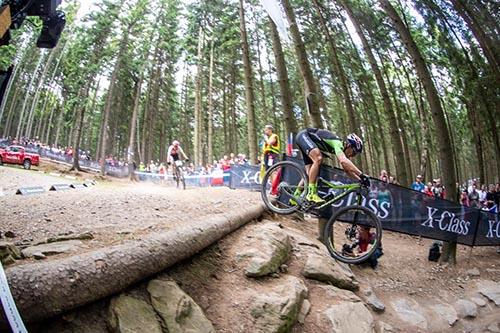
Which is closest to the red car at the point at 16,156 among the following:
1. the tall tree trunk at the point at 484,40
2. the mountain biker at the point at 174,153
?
the mountain biker at the point at 174,153

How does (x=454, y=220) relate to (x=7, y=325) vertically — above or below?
above

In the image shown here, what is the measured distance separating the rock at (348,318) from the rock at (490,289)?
13.6 feet

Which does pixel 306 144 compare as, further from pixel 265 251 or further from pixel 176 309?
pixel 176 309

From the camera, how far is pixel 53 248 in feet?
12.7

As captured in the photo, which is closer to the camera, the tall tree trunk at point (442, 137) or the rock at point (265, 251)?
the rock at point (265, 251)

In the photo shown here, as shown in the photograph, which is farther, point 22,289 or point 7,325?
point 22,289

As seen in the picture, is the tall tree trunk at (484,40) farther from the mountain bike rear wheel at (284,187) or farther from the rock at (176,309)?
the rock at (176,309)

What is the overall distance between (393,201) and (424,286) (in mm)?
2027

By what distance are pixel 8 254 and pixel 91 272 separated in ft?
2.97

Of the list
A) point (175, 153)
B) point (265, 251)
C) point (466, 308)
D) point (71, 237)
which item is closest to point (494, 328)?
point (466, 308)

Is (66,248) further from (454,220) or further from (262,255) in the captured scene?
(454,220)

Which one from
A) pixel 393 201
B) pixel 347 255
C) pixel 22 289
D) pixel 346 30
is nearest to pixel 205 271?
pixel 22 289

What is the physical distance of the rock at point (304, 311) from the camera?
5.00 meters

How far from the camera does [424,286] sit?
27.5ft
